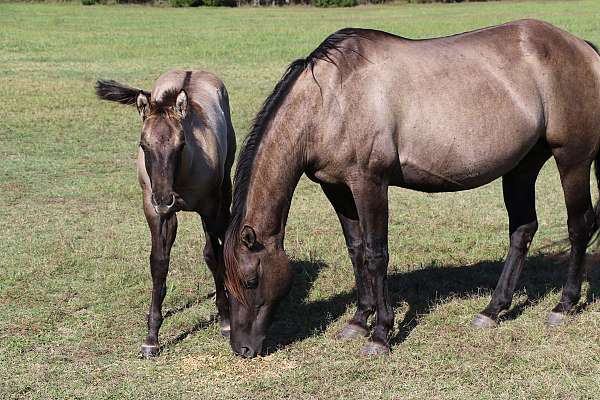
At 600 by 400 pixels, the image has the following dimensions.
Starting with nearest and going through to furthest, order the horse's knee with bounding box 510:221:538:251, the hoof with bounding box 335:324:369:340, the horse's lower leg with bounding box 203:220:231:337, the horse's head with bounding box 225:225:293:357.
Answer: the horse's head with bounding box 225:225:293:357
the hoof with bounding box 335:324:369:340
the horse's lower leg with bounding box 203:220:231:337
the horse's knee with bounding box 510:221:538:251

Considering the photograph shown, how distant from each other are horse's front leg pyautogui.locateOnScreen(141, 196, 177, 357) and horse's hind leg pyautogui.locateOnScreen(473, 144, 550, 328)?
262cm

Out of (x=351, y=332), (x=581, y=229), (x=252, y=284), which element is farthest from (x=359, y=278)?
(x=581, y=229)

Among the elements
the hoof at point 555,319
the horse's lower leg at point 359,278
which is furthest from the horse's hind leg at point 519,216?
the horse's lower leg at point 359,278

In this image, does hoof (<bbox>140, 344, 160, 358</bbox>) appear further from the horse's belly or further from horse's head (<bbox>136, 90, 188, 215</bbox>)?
the horse's belly

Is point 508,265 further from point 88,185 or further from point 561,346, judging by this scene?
point 88,185

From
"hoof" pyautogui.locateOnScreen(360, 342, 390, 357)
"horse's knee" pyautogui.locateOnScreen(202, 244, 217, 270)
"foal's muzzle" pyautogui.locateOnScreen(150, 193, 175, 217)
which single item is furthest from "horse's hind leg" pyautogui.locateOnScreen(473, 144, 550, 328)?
"foal's muzzle" pyautogui.locateOnScreen(150, 193, 175, 217)

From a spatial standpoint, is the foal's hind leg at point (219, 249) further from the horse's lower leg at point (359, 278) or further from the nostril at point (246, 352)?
the horse's lower leg at point (359, 278)

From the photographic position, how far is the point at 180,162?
19.0 feet

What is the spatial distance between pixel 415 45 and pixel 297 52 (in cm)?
2094

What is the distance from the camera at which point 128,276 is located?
7996 mm

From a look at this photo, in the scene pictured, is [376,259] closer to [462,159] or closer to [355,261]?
[355,261]

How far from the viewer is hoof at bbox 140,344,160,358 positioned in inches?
245

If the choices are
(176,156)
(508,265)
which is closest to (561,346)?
(508,265)

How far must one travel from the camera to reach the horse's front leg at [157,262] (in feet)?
20.5
